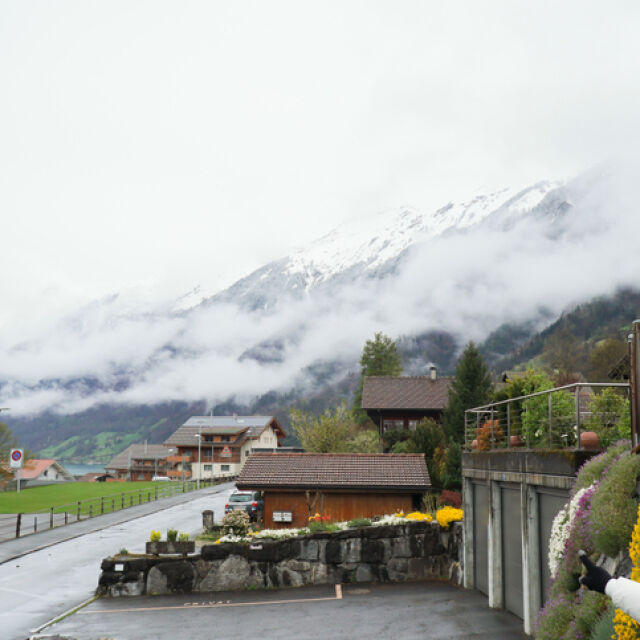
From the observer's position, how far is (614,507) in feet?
30.9

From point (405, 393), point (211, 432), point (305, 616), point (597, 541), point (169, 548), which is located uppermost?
point (405, 393)

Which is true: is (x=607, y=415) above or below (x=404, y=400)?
below

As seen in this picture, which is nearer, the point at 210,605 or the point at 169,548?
the point at 210,605

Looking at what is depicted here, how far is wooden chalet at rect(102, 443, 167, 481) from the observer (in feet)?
474

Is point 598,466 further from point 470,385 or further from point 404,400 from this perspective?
point 404,400

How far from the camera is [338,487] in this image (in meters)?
29.8

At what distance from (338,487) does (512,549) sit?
13.4 m

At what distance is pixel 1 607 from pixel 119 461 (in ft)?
463

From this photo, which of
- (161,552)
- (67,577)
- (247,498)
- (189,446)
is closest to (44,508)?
(247,498)

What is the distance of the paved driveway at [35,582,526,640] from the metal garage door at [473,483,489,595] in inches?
18.2

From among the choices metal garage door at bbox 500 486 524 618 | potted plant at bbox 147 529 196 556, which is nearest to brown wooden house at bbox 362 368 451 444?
potted plant at bbox 147 529 196 556

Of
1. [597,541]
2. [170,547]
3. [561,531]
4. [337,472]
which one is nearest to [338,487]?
[337,472]

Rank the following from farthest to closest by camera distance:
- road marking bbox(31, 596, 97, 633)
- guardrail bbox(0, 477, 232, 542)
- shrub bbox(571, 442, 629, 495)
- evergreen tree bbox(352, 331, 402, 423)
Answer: evergreen tree bbox(352, 331, 402, 423), guardrail bbox(0, 477, 232, 542), road marking bbox(31, 596, 97, 633), shrub bbox(571, 442, 629, 495)

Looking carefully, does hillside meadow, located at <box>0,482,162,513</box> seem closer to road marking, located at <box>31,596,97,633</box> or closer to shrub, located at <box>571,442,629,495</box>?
road marking, located at <box>31,596,97,633</box>
